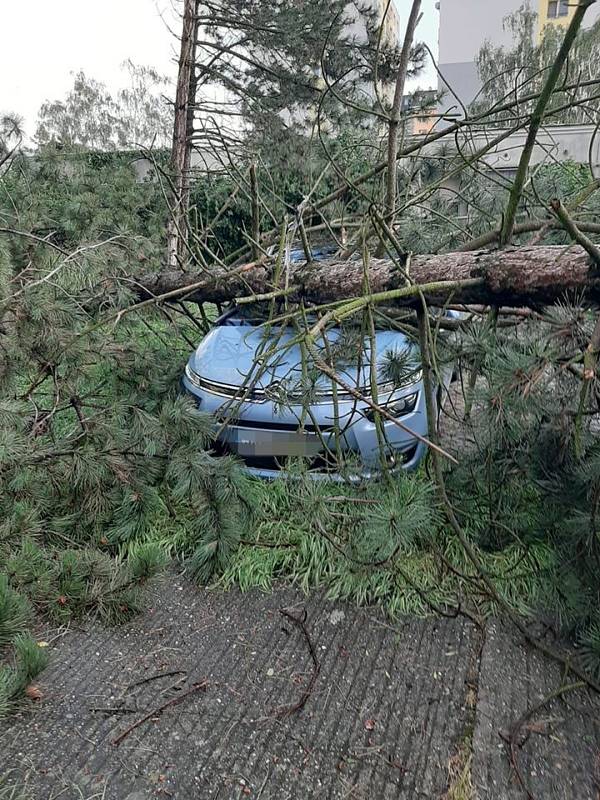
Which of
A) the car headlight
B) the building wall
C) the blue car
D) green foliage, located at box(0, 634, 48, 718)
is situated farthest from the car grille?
the building wall

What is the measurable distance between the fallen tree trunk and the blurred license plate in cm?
80

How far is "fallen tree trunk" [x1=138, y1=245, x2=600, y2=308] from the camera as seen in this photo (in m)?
2.34

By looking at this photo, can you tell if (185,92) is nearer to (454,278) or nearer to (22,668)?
(454,278)

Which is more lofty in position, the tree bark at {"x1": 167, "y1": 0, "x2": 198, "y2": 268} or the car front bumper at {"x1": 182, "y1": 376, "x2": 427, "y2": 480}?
the tree bark at {"x1": 167, "y1": 0, "x2": 198, "y2": 268}

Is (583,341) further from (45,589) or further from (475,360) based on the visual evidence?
(45,589)

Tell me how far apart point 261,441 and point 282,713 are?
1.53m

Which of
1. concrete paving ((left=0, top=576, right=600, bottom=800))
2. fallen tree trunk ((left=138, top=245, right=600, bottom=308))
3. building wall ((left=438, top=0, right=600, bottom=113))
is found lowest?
concrete paving ((left=0, top=576, right=600, bottom=800))

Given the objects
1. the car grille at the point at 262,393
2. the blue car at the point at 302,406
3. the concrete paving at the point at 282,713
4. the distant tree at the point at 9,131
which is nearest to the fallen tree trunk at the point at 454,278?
the blue car at the point at 302,406

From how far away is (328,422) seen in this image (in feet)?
10.7

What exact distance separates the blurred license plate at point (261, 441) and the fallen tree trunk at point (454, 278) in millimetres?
796

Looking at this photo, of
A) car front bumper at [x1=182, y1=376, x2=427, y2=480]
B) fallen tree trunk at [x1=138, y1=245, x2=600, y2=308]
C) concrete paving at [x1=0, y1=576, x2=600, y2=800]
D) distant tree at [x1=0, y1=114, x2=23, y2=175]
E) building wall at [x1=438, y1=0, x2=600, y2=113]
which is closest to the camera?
concrete paving at [x1=0, y1=576, x2=600, y2=800]

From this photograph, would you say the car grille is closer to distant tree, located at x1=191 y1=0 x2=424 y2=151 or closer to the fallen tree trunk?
the fallen tree trunk

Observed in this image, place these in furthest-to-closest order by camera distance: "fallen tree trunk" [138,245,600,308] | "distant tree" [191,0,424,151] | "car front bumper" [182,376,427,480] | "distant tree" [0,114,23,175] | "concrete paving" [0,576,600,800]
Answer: "distant tree" [191,0,424,151], "distant tree" [0,114,23,175], "car front bumper" [182,376,427,480], "fallen tree trunk" [138,245,600,308], "concrete paving" [0,576,600,800]

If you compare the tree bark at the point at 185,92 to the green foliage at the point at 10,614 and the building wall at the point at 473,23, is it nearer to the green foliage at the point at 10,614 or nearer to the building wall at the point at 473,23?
the green foliage at the point at 10,614
